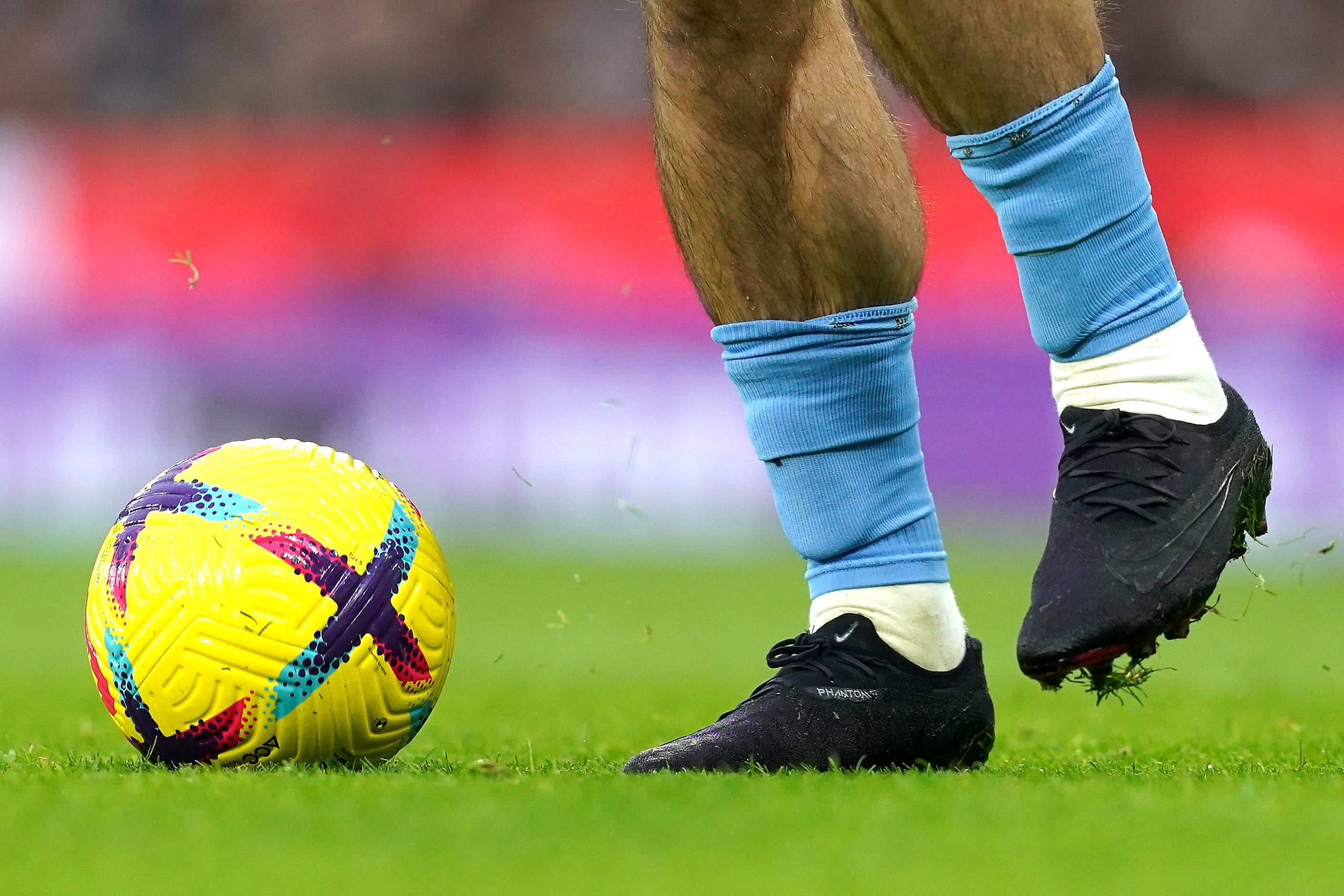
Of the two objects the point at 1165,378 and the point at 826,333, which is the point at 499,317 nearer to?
the point at 826,333

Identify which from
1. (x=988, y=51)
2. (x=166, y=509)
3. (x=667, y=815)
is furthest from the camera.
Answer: (x=166, y=509)

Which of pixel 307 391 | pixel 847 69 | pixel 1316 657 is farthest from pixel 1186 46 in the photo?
pixel 847 69

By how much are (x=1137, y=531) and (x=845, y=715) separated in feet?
1.50

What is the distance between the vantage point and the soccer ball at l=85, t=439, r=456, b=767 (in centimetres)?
222

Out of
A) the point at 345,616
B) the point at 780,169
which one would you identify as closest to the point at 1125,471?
the point at 780,169

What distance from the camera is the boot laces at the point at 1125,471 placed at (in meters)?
2.05

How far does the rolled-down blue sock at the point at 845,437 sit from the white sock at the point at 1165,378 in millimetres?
329

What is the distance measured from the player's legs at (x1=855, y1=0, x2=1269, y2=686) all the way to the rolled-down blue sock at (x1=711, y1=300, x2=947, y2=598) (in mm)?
269

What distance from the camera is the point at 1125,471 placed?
2.08 meters

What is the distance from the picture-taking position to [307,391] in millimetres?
9859

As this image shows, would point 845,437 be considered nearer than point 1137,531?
No

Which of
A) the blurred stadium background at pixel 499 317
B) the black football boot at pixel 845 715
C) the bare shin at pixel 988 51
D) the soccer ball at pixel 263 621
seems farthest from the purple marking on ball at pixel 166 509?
the blurred stadium background at pixel 499 317

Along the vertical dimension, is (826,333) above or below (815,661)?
above

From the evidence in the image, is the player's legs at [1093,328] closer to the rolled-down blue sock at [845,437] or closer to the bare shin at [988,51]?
the bare shin at [988,51]
